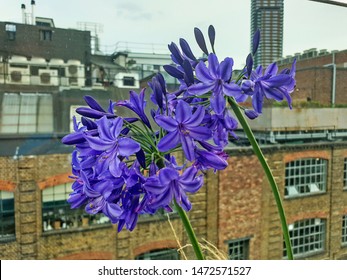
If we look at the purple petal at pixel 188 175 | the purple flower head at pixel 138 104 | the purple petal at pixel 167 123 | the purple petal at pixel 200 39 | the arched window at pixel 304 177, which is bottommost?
the arched window at pixel 304 177

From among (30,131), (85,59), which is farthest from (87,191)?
(30,131)

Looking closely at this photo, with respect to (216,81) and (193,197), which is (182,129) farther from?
(193,197)

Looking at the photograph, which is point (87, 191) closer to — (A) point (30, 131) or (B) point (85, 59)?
(B) point (85, 59)

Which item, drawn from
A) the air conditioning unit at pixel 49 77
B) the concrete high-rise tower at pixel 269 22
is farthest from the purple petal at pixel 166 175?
the air conditioning unit at pixel 49 77

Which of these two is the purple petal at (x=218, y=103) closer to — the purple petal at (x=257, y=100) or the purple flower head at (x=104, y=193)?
the purple petal at (x=257, y=100)

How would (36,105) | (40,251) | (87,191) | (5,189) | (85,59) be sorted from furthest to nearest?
(40,251), (5,189), (36,105), (85,59), (87,191)

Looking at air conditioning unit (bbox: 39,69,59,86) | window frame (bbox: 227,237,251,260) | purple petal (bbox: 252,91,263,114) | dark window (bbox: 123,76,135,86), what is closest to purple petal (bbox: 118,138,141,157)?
purple petal (bbox: 252,91,263,114)
